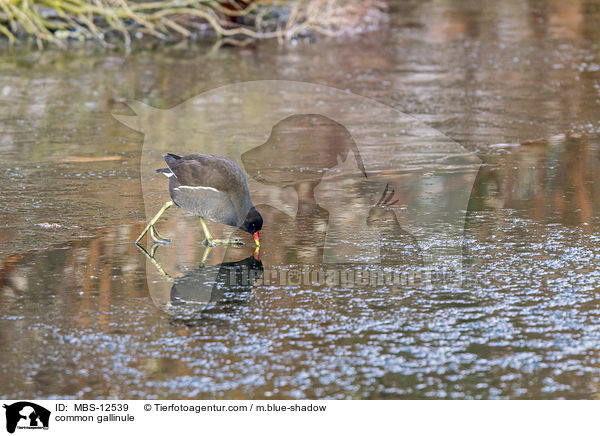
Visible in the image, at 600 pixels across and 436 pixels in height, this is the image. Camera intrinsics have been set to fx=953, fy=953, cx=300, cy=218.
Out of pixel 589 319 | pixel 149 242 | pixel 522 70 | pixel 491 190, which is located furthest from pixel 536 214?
pixel 522 70

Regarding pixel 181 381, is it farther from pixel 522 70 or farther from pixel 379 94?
pixel 522 70

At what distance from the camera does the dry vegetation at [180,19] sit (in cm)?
1485

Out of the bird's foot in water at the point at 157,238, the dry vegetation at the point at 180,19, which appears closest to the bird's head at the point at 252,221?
the bird's foot in water at the point at 157,238

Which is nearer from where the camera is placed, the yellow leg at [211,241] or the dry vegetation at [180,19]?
the yellow leg at [211,241]

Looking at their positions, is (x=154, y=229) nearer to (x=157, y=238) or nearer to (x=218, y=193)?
(x=157, y=238)

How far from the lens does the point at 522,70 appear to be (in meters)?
12.6

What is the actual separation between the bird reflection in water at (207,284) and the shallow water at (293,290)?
0.05ft

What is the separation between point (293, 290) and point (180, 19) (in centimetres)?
1290

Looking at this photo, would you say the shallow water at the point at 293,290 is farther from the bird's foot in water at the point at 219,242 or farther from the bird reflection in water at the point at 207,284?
the bird's foot in water at the point at 219,242

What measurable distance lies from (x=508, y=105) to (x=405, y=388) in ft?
22.6

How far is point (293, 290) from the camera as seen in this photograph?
5023 millimetres
